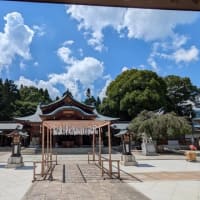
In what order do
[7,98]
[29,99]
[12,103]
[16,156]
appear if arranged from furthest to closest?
1. [29,99]
2. [12,103]
3. [7,98]
4. [16,156]

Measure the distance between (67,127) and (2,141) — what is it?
23525 mm

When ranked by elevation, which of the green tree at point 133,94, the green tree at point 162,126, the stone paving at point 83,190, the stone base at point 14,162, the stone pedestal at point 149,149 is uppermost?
the green tree at point 133,94

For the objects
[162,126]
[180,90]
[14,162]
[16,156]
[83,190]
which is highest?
[180,90]

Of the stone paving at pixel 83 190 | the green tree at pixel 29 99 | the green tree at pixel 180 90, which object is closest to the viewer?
the stone paving at pixel 83 190

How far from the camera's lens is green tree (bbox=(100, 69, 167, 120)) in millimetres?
35562

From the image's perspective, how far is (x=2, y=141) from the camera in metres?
33.3

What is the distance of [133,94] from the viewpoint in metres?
36.2

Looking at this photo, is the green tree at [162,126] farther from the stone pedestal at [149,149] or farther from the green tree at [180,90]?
the green tree at [180,90]

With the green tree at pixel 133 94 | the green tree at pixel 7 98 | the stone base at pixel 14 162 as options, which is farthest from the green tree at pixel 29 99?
the stone base at pixel 14 162

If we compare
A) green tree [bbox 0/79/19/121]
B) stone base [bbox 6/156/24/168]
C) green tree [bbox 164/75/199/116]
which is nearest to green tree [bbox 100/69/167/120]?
green tree [bbox 164/75/199/116]

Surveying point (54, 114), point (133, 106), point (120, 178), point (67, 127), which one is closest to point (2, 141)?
point (54, 114)

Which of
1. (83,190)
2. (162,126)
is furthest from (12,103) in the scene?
(83,190)

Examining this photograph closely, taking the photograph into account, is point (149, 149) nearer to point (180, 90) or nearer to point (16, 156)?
point (16, 156)

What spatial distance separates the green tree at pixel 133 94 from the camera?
35.6 m
